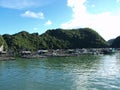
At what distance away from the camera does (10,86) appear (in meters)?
42.8

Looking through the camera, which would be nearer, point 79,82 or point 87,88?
point 87,88

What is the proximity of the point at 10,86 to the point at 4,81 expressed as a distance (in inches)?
213

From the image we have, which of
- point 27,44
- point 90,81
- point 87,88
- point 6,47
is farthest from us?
point 27,44

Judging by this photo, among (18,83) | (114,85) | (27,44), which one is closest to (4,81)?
(18,83)

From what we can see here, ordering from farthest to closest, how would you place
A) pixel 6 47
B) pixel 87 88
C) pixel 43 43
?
pixel 43 43 → pixel 6 47 → pixel 87 88

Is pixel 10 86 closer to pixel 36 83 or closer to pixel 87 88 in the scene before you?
Result: pixel 36 83

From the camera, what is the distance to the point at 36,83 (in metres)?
45.9

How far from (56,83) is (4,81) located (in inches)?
391

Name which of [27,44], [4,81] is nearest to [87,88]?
[4,81]

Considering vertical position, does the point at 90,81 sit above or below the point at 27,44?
below

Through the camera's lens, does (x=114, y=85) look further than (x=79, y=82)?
No

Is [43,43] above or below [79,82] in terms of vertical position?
above

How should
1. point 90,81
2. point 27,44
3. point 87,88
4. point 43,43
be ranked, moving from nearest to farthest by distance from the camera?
point 87,88 < point 90,81 < point 27,44 < point 43,43

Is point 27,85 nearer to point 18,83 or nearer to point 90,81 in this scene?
point 18,83
